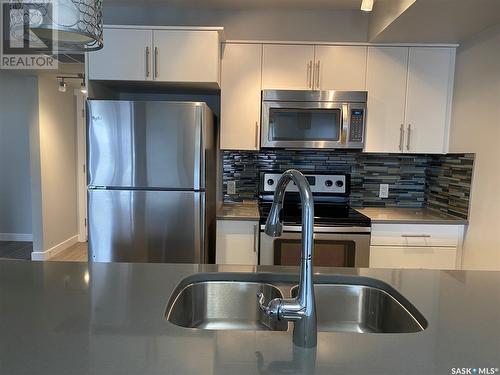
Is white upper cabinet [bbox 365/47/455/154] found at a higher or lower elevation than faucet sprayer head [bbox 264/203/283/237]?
higher

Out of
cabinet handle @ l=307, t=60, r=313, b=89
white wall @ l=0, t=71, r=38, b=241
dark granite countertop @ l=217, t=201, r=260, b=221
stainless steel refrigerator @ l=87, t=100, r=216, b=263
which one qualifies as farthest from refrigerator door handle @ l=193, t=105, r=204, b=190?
white wall @ l=0, t=71, r=38, b=241

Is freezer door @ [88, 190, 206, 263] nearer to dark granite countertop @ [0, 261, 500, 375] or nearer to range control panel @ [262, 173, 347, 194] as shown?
range control panel @ [262, 173, 347, 194]

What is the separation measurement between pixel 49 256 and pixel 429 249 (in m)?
3.91

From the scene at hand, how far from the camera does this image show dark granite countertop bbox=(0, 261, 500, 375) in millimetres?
726

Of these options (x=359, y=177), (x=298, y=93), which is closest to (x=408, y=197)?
(x=359, y=177)

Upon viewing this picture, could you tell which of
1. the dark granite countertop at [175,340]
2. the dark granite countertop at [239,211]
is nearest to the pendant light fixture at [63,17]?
the dark granite countertop at [175,340]

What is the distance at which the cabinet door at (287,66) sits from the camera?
273 centimetres

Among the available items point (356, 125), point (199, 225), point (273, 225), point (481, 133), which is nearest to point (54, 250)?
point (199, 225)

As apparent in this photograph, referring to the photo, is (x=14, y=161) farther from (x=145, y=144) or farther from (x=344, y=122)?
(x=344, y=122)

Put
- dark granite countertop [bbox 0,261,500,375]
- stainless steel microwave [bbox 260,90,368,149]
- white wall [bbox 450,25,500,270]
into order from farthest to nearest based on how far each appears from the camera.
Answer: stainless steel microwave [bbox 260,90,368,149] < white wall [bbox 450,25,500,270] < dark granite countertop [bbox 0,261,500,375]

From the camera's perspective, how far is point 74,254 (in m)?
4.34

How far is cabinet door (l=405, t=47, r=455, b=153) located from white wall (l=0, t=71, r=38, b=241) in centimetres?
445

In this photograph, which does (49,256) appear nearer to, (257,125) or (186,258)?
(186,258)

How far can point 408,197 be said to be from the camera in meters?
3.12
